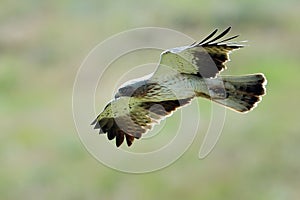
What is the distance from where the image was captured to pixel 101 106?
8.16m

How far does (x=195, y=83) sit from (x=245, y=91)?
155 mm

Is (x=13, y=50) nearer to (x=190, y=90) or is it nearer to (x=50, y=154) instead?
(x=50, y=154)

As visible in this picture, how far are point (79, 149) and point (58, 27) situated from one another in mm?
3860

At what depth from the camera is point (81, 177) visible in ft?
28.1

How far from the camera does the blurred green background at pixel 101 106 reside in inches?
328

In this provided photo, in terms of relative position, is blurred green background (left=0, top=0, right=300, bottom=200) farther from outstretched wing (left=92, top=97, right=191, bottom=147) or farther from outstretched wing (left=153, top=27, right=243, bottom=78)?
outstretched wing (left=153, top=27, right=243, bottom=78)

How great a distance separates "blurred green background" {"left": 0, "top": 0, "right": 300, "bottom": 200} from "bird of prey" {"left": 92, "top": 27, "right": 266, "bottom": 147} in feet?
18.5

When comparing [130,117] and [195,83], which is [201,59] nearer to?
[195,83]

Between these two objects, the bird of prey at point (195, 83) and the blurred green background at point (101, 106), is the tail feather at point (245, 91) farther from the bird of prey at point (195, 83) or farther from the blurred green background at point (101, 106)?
the blurred green background at point (101, 106)

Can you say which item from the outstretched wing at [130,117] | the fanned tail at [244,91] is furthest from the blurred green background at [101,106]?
the fanned tail at [244,91]

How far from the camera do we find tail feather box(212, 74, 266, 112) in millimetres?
2369

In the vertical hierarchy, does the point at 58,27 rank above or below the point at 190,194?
above

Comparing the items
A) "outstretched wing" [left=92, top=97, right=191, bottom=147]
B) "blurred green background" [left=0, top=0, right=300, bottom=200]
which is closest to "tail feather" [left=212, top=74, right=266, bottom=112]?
"outstretched wing" [left=92, top=97, right=191, bottom=147]

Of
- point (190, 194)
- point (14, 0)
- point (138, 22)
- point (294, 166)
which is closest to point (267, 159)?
point (294, 166)
